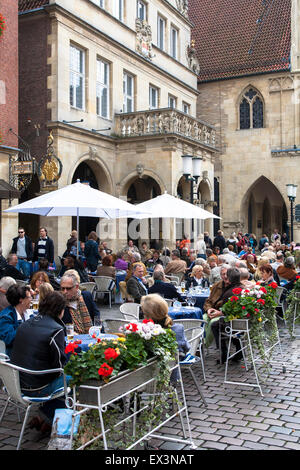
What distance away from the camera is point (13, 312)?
571cm

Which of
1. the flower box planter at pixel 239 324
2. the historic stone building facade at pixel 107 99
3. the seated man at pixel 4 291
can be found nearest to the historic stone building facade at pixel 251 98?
the historic stone building facade at pixel 107 99

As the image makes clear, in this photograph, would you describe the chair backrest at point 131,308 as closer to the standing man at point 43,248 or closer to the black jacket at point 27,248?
the standing man at point 43,248

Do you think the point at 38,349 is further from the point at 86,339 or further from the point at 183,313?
the point at 183,313

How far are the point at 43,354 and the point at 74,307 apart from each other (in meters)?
1.80

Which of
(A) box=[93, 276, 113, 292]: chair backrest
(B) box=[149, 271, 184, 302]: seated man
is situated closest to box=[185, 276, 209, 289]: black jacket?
(B) box=[149, 271, 184, 302]: seated man

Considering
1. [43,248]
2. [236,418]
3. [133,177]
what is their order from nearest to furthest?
[236,418] < [43,248] < [133,177]

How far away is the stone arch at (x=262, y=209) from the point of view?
30500 millimetres

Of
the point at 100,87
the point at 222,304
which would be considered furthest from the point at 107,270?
the point at 100,87

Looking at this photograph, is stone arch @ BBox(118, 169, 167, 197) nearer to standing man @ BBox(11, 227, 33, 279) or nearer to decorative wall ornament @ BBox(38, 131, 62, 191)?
decorative wall ornament @ BBox(38, 131, 62, 191)

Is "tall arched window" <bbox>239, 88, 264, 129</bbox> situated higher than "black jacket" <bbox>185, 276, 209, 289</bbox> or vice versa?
"tall arched window" <bbox>239, 88, 264, 129</bbox>

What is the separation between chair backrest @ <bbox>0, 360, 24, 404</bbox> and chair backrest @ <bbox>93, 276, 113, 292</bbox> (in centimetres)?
767

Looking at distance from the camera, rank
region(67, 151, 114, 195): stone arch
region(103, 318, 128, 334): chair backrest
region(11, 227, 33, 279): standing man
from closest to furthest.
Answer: region(103, 318, 128, 334): chair backrest < region(11, 227, 33, 279): standing man < region(67, 151, 114, 195): stone arch

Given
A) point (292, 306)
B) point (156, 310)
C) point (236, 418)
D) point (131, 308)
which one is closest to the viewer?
point (156, 310)

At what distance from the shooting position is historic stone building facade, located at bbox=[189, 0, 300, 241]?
93.9 ft
